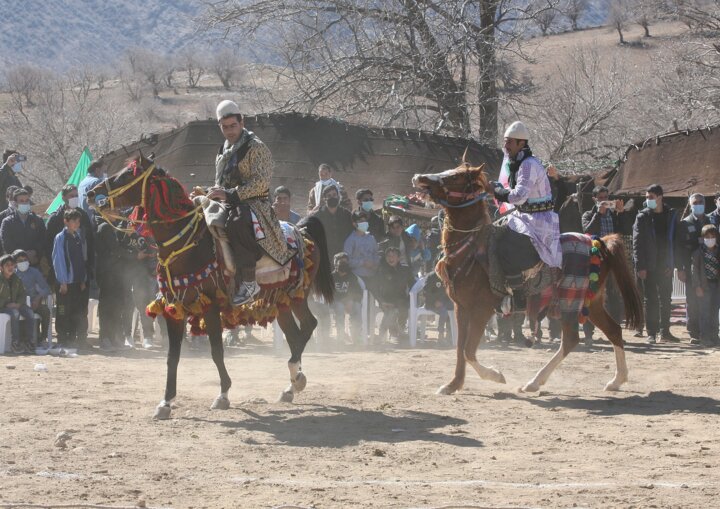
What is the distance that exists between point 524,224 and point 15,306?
7.74 m

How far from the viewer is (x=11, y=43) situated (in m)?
133

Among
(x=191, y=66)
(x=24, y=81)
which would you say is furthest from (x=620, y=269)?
(x=191, y=66)

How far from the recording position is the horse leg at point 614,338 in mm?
11898

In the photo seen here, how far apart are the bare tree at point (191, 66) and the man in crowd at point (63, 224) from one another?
7171 centimetres

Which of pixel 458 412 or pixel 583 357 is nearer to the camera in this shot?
pixel 458 412

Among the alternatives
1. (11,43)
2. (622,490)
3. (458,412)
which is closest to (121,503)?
(622,490)

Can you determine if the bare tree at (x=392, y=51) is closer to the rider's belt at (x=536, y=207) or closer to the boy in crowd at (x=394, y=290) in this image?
the boy in crowd at (x=394, y=290)

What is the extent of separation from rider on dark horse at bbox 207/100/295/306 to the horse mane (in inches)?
16.0

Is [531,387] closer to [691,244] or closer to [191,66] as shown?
[691,244]

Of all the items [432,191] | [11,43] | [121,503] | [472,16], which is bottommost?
[121,503]

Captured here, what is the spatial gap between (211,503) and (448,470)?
1.84m

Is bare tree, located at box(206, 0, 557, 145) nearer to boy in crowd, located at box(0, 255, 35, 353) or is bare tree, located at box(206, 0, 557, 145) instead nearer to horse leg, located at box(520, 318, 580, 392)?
boy in crowd, located at box(0, 255, 35, 353)

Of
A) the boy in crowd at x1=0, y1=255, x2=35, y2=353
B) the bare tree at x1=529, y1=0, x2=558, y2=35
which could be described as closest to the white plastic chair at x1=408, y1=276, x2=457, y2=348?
the boy in crowd at x1=0, y1=255, x2=35, y2=353

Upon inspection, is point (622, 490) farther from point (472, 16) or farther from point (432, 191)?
point (472, 16)
